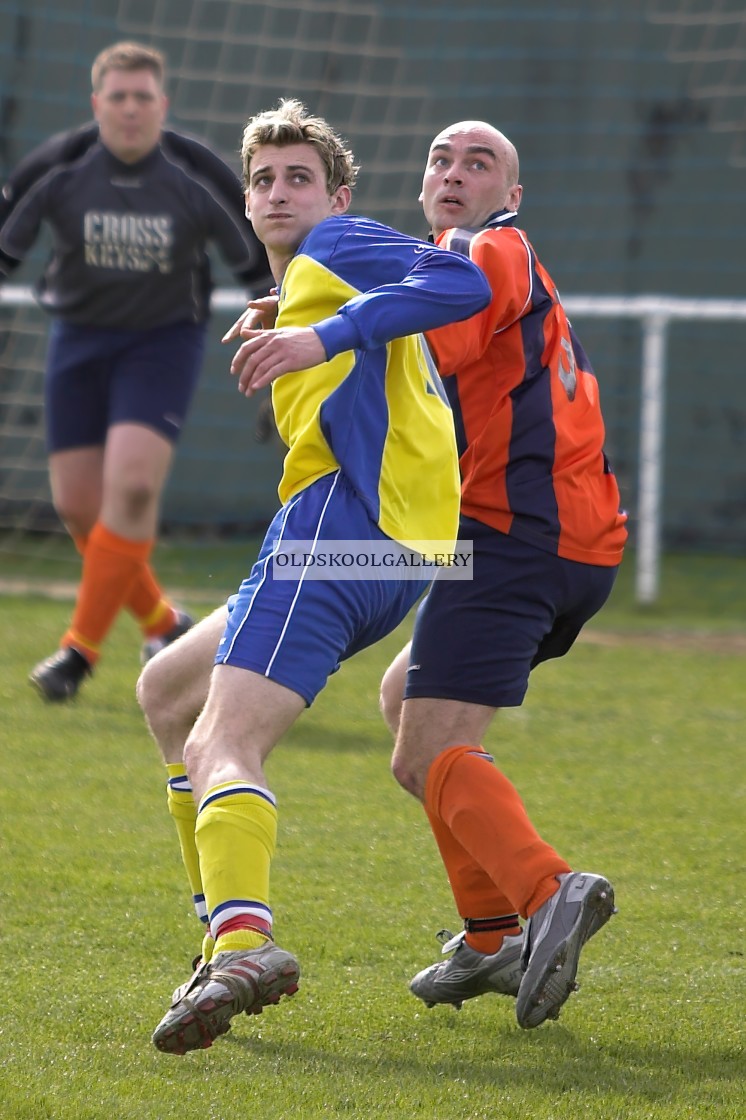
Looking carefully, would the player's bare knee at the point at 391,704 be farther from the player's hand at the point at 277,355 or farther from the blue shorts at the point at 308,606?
the player's hand at the point at 277,355

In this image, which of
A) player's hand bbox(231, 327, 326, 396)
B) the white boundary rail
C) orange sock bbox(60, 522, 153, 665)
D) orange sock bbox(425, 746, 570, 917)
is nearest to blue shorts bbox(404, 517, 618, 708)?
orange sock bbox(425, 746, 570, 917)

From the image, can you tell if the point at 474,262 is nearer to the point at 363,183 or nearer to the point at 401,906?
the point at 401,906

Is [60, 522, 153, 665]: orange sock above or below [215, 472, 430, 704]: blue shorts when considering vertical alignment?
below

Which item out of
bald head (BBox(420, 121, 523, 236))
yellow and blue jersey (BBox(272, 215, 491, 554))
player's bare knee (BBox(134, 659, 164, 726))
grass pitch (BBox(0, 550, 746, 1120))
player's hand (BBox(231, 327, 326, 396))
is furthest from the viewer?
bald head (BBox(420, 121, 523, 236))

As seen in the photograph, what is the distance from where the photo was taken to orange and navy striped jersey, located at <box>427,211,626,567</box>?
9.88ft

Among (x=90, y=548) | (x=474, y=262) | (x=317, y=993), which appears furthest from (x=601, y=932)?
(x=90, y=548)

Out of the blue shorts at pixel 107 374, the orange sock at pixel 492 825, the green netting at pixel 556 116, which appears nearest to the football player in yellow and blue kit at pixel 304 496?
the orange sock at pixel 492 825

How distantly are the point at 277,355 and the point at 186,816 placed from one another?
99 centimetres

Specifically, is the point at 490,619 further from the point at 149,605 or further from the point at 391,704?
the point at 149,605

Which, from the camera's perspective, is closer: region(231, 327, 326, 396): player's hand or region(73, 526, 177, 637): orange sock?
region(231, 327, 326, 396): player's hand

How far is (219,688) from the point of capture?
256cm

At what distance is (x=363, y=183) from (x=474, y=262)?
23.3 feet

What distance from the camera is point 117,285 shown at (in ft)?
18.4

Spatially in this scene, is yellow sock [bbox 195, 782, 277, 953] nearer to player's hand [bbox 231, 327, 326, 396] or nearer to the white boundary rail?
player's hand [bbox 231, 327, 326, 396]
